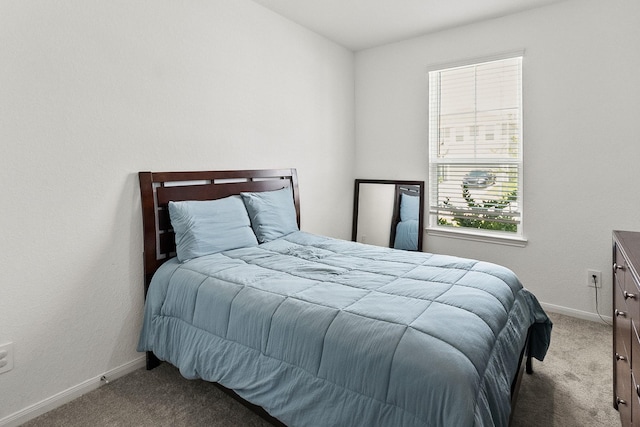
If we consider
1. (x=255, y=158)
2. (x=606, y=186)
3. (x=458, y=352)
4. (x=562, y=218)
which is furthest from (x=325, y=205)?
(x=458, y=352)

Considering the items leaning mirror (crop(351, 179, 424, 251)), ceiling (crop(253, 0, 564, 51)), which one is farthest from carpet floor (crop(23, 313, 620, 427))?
ceiling (crop(253, 0, 564, 51))

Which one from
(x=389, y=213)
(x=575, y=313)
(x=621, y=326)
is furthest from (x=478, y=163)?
(x=621, y=326)

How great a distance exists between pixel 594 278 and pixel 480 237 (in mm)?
931

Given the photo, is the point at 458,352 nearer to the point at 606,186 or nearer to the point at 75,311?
the point at 75,311

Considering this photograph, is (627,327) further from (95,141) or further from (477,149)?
(95,141)

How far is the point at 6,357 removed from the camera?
181 centimetres

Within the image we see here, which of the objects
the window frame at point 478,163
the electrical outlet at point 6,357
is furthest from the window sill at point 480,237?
the electrical outlet at point 6,357

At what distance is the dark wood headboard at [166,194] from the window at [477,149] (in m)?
2.06

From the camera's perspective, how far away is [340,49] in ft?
13.3

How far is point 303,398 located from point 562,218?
2774 mm

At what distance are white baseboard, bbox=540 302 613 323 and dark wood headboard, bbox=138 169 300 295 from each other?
2808 mm

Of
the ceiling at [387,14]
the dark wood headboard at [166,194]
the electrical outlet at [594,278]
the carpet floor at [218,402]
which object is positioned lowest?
the carpet floor at [218,402]

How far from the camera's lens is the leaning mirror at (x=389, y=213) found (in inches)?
152

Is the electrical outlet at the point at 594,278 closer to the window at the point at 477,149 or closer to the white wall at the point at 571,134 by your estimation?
the white wall at the point at 571,134
